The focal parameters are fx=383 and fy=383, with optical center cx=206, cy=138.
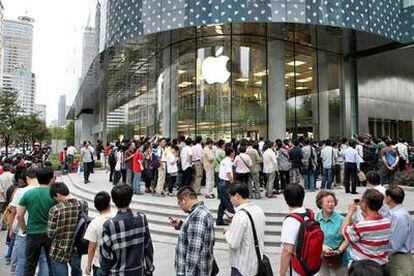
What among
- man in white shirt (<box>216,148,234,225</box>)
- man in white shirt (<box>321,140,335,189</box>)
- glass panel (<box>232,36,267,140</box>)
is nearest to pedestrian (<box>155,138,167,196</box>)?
man in white shirt (<box>216,148,234,225</box>)

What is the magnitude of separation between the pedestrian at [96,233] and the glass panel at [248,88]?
55.5 feet

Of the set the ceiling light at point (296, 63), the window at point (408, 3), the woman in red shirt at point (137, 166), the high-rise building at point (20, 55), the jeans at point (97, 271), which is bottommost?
the jeans at point (97, 271)

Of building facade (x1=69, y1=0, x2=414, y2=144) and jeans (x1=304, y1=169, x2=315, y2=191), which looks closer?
jeans (x1=304, y1=169, x2=315, y2=191)

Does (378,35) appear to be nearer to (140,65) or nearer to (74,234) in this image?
(140,65)

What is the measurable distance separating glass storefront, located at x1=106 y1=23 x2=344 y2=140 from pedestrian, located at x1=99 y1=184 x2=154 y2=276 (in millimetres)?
17200

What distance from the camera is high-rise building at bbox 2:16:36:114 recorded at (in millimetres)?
126438

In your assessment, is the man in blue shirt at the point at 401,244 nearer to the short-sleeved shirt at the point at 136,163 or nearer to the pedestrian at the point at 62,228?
the pedestrian at the point at 62,228

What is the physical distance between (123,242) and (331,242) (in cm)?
207

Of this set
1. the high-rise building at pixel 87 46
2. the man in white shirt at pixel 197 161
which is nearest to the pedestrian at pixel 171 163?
the man in white shirt at pixel 197 161

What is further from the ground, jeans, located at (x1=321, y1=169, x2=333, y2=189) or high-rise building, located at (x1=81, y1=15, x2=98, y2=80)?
high-rise building, located at (x1=81, y1=15, x2=98, y2=80)

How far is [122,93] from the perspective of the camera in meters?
33.1

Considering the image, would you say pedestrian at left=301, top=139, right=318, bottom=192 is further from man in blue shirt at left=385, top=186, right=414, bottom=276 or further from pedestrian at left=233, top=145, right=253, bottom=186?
man in blue shirt at left=385, top=186, right=414, bottom=276

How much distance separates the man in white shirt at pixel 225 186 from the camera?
27.8ft

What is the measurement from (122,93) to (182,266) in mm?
30564
